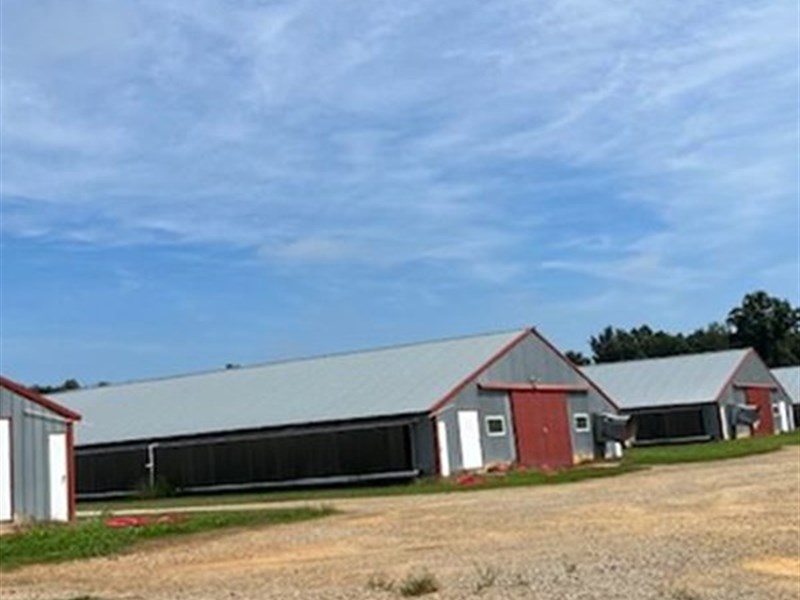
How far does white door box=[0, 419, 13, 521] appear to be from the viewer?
24641 millimetres

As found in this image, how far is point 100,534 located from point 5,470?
4836 millimetres

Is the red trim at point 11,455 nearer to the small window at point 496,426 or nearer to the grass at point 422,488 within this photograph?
the grass at point 422,488

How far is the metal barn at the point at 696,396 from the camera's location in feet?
196

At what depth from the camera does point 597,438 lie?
47.2 m

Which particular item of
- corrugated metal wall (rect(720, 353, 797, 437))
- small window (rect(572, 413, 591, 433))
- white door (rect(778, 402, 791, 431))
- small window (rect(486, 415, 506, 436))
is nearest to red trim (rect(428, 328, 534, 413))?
small window (rect(486, 415, 506, 436))

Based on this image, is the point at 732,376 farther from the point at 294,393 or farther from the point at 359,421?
the point at 359,421

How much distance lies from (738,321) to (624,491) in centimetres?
9957

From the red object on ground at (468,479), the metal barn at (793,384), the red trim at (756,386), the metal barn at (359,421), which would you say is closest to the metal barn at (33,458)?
the red object on ground at (468,479)

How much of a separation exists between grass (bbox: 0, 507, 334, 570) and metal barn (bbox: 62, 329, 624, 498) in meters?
11.9

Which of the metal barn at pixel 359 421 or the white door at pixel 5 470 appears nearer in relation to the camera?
the white door at pixel 5 470

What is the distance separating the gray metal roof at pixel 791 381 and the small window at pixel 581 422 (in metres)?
38.6

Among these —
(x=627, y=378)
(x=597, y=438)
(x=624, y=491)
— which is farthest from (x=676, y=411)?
(x=624, y=491)

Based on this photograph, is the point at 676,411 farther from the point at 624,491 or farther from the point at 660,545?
Result: the point at 660,545

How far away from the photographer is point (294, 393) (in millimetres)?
42906
